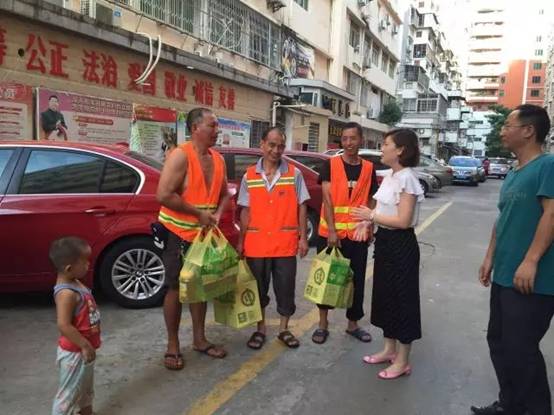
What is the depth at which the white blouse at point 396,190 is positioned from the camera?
11.2 ft

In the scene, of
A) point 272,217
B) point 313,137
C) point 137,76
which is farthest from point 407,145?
point 313,137

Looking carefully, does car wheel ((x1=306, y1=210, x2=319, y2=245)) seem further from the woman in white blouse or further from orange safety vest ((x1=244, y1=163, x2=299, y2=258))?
the woman in white blouse

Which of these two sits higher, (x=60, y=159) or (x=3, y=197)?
(x=60, y=159)

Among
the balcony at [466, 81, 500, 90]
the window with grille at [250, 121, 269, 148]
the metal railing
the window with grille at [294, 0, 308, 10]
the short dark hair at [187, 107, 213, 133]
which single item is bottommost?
the short dark hair at [187, 107, 213, 133]

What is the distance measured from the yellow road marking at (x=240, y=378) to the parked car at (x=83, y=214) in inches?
51.1

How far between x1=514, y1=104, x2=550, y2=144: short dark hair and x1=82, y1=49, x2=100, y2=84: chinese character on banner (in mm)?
9462

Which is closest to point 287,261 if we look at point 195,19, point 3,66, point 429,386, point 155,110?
point 429,386

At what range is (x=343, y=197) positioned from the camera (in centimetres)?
410

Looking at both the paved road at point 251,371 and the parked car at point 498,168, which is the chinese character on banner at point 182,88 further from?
the parked car at point 498,168

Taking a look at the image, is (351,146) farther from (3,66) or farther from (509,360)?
(3,66)

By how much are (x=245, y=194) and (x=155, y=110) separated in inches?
352

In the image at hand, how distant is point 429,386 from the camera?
3.48 metres

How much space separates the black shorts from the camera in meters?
3.51

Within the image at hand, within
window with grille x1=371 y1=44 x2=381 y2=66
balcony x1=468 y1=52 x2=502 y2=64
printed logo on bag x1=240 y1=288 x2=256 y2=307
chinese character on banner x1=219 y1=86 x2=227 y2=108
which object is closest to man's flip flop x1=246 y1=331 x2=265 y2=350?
printed logo on bag x1=240 y1=288 x2=256 y2=307
